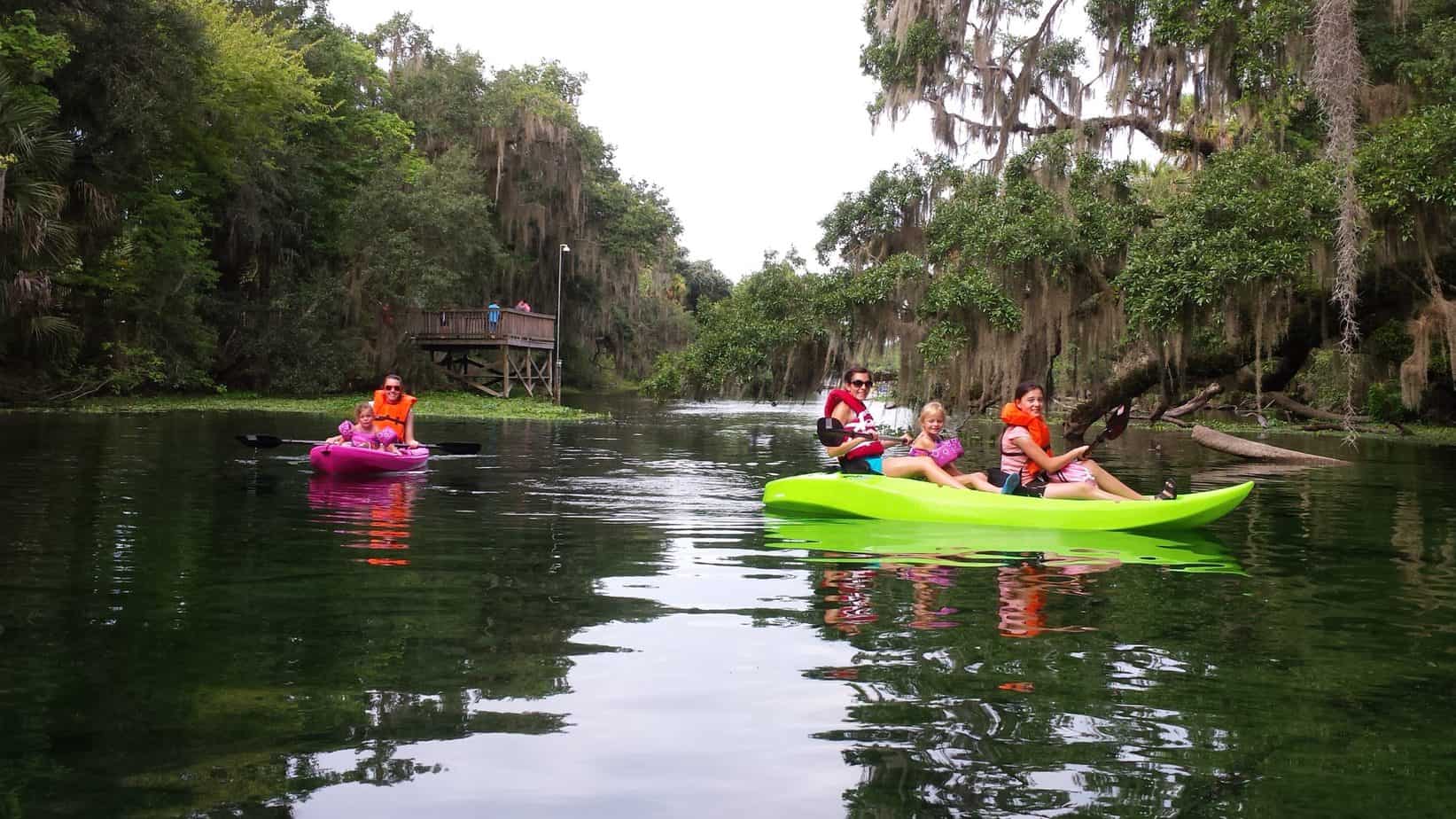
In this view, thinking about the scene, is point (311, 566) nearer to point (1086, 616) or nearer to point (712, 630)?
point (712, 630)

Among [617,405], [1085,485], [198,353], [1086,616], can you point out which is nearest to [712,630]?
[1086,616]

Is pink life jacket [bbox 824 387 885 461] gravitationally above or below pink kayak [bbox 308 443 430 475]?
above

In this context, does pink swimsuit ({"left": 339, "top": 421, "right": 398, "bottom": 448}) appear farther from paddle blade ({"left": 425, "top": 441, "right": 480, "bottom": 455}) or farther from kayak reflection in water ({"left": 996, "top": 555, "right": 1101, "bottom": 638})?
kayak reflection in water ({"left": 996, "top": 555, "right": 1101, "bottom": 638})

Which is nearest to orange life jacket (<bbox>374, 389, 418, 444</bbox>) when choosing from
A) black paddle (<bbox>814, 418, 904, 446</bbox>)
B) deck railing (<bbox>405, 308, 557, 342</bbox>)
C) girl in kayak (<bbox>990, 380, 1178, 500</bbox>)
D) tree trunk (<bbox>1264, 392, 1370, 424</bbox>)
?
black paddle (<bbox>814, 418, 904, 446</bbox>)

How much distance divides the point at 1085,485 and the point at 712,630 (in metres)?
5.63

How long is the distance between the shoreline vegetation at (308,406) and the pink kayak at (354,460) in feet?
45.9

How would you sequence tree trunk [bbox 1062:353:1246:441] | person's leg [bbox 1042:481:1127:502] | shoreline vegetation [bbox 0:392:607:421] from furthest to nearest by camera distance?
1. shoreline vegetation [bbox 0:392:607:421]
2. tree trunk [bbox 1062:353:1246:441]
3. person's leg [bbox 1042:481:1127:502]

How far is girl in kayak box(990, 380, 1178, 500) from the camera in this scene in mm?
10500

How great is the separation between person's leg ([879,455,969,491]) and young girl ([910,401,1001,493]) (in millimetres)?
82

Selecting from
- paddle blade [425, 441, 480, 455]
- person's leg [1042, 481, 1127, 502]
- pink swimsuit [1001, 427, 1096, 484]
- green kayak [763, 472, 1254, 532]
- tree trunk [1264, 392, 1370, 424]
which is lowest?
green kayak [763, 472, 1254, 532]

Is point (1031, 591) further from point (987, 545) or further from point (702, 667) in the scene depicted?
point (702, 667)

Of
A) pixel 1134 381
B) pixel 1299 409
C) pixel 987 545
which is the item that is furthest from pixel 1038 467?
pixel 1299 409

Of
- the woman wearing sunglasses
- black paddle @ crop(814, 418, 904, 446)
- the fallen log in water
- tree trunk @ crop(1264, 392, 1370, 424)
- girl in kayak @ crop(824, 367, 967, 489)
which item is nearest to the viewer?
girl in kayak @ crop(824, 367, 967, 489)

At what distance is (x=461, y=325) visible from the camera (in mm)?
39531
